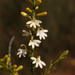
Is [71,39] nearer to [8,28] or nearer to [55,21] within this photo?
[55,21]

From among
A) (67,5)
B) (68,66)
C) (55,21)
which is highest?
(67,5)

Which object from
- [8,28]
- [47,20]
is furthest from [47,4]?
[8,28]

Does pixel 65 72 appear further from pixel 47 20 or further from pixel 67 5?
pixel 67 5

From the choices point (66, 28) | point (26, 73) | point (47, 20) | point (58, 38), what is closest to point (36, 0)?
point (26, 73)

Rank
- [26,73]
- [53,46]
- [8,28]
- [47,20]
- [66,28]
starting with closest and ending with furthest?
[8,28]
[26,73]
[47,20]
[53,46]
[66,28]

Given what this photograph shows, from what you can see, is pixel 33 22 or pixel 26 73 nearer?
pixel 33 22

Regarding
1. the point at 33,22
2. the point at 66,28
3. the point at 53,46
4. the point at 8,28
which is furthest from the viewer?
the point at 66,28

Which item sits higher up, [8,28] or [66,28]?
[66,28]
